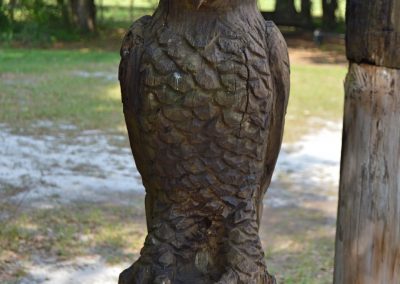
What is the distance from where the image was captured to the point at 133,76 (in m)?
1.77

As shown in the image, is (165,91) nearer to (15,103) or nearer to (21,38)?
(15,103)

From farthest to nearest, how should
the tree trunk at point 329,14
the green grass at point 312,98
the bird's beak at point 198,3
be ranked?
the tree trunk at point 329,14, the green grass at point 312,98, the bird's beak at point 198,3

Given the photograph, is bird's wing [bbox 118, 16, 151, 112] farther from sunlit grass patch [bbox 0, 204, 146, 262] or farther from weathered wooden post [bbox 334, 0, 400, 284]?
sunlit grass patch [bbox 0, 204, 146, 262]

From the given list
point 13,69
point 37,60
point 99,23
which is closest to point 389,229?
point 13,69

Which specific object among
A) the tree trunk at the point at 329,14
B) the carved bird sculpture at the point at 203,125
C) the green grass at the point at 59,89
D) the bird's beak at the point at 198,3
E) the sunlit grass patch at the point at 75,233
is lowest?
the sunlit grass patch at the point at 75,233

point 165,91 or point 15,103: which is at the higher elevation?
point 165,91

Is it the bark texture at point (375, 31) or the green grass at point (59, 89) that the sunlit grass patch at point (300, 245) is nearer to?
the bark texture at point (375, 31)

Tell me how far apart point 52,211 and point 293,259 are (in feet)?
5.92

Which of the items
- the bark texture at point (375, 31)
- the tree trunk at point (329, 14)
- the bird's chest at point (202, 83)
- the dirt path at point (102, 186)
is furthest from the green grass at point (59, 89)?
the tree trunk at point (329, 14)

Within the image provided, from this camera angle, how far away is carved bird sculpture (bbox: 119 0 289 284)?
168 centimetres

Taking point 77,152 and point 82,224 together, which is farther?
point 77,152

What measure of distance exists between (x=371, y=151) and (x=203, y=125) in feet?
4.02

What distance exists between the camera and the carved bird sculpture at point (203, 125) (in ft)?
5.51

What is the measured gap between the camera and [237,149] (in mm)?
1727
